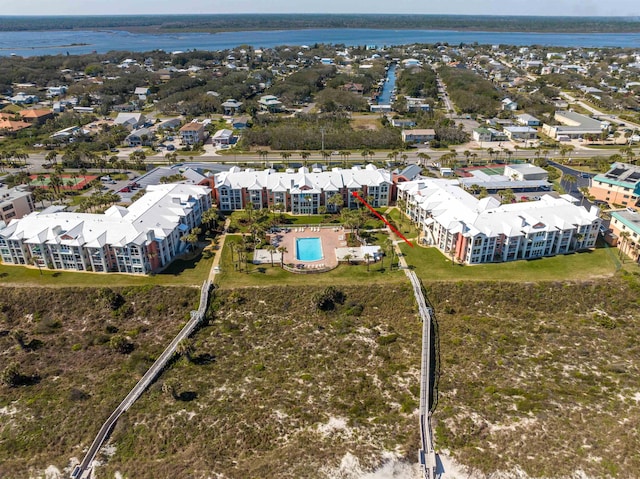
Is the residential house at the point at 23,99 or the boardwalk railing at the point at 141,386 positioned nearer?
the boardwalk railing at the point at 141,386

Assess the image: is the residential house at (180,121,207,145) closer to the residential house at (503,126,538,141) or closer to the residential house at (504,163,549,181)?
the residential house at (504,163,549,181)

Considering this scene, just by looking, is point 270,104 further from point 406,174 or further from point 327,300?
point 327,300

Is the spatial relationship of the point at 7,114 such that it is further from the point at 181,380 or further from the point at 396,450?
the point at 396,450

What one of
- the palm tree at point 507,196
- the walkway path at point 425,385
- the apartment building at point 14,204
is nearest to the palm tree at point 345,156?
the palm tree at point 507,196

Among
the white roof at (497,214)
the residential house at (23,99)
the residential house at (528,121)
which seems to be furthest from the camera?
the residential house at (23,99)

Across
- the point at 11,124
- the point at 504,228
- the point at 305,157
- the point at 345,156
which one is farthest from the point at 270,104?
the point at 504,228

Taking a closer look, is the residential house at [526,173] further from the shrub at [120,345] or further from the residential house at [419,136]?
the shrub at [120,345]

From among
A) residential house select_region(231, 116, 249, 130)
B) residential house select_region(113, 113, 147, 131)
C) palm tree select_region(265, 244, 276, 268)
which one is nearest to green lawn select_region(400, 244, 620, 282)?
palm tree select_region(265, 244, 276, 268)
